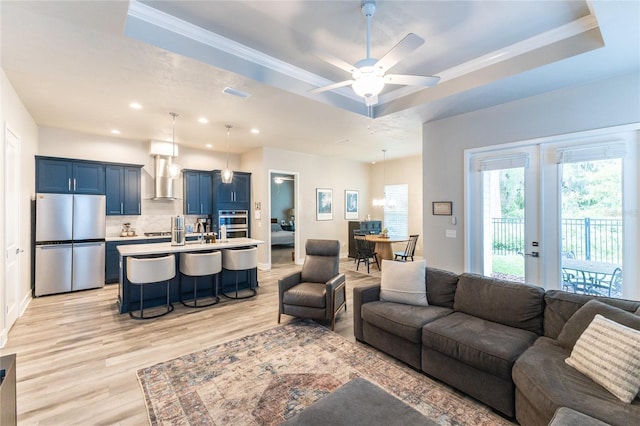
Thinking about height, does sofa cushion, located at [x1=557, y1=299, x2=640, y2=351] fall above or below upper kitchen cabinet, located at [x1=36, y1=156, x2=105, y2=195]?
below

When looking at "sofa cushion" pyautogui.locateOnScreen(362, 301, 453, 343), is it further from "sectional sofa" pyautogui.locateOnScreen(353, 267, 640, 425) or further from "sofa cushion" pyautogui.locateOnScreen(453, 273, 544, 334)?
"sofa cushion" pyautogui.locateOnScreen(453, 273, 544, 334)

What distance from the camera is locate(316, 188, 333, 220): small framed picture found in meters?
7.82

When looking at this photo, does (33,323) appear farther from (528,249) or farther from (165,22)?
(528,249)

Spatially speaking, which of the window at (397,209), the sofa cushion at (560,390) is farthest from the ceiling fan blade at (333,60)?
the window at (397,209)

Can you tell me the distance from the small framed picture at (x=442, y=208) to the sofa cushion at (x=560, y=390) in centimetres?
267

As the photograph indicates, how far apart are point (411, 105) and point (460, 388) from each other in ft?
11.3

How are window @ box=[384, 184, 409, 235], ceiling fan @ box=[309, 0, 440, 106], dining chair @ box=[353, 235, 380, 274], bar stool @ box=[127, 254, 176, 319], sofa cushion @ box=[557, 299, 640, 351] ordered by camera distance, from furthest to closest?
window @ box=[384, 184, 409, 235] < dining chair @ box=[353, 235, 380, 274] < bar stool @ box=[127, 254, 176, 319] < ceiling fan @ box=[309, 0, 440, 106] < sofa cushion @ box=[557, 299, 640, 351]

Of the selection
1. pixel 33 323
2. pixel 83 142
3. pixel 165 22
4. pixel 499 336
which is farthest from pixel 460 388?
pixel 83 142

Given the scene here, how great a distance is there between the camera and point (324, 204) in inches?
314

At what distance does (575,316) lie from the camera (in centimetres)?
208

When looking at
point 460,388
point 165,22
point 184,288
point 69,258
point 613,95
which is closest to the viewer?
point 460,388

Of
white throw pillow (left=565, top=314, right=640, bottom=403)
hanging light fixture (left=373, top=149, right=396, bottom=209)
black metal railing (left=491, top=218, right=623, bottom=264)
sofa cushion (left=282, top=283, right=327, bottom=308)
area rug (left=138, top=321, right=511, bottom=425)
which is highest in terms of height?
hanging light fixture (left=373, top=149, right=396, bottom=209)

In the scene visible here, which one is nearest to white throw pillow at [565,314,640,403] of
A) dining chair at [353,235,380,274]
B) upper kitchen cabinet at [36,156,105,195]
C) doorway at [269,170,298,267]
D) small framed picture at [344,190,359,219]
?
dining chair at [353,235,380,274]

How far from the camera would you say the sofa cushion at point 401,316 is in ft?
8.35
